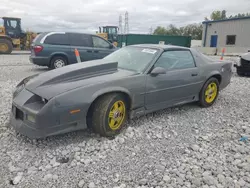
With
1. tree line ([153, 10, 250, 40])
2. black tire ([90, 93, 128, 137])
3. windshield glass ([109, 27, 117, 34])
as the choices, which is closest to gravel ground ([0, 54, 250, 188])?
black tire ([90, 93, 128, 137])

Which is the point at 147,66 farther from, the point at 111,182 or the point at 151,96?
the point at 111,182

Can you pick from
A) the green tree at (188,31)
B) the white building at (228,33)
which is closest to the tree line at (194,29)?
the green tree at (188,31)

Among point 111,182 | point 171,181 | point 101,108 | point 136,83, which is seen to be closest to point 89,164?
point 111,182

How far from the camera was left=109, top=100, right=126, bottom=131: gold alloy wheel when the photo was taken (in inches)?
125

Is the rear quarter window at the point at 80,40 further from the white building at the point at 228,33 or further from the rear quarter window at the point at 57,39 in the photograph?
the white building at the point at 228,33

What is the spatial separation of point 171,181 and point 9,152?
2105mm

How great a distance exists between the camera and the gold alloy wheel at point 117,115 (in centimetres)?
317

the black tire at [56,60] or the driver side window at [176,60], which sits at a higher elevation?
the driver side window at [176,60]

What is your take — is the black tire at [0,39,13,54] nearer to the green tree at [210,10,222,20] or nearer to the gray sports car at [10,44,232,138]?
the gray sports car at [10,44,232,138]

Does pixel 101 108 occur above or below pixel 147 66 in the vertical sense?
below

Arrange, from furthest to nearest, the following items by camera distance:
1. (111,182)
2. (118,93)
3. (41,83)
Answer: (118,93) < (41,83) < (111,182)

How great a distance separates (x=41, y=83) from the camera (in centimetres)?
296

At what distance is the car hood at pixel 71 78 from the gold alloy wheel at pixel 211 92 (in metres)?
2.16

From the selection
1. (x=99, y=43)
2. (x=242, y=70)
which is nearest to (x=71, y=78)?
(x=99, y=43)
